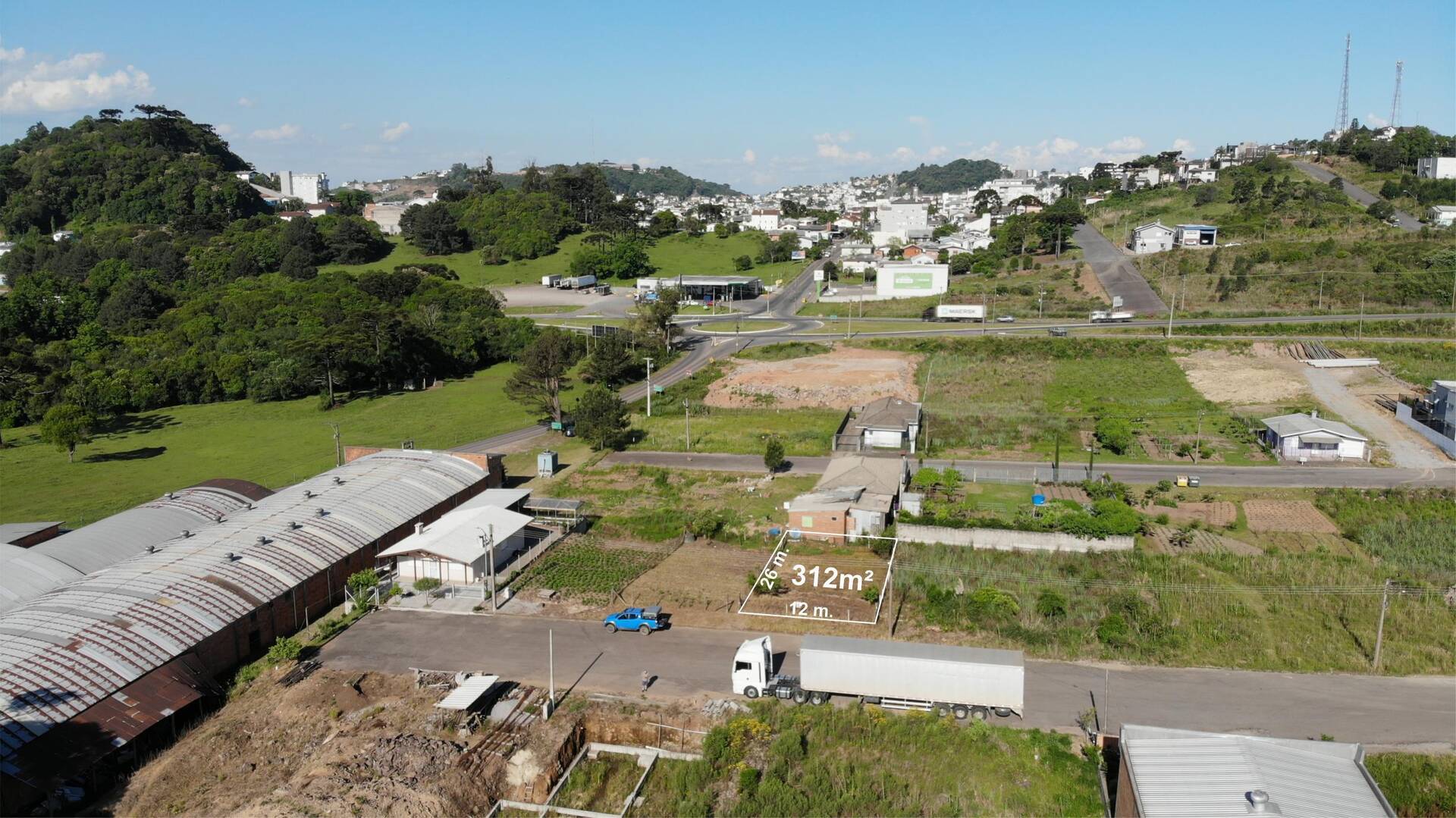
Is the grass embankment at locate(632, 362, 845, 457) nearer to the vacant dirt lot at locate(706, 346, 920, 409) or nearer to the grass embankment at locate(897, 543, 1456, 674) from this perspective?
the vacant dirt lot at locate(706, 346, 920, 409)

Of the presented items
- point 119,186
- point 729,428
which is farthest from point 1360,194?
point 119,186

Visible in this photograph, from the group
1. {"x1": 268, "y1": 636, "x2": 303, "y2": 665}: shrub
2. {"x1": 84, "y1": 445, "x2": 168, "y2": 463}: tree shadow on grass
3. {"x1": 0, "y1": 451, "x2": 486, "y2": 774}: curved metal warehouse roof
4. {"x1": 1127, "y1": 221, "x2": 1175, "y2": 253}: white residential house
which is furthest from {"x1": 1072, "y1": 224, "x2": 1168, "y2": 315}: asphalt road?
{"x1": 84, "y1": 445, "x2": 168, "y2": 463}: tree shadow on grass

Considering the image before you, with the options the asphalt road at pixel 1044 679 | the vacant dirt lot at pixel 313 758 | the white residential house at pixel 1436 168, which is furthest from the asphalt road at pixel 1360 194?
the vacant dirt lot at pixel 313 758

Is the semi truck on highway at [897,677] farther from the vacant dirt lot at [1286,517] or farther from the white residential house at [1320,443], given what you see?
the white residential house at [1320,443]

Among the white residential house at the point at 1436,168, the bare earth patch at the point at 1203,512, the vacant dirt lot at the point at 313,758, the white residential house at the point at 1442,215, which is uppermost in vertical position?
the white residential house at the point at 1436,168

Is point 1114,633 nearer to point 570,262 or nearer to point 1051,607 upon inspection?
point 1051,607

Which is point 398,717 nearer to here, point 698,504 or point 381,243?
point 698,504
